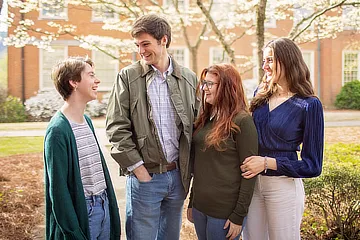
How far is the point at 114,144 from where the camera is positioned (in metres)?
2.74

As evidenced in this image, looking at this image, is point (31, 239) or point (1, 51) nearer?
point (31, 239)

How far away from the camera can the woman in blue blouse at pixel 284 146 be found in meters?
2.61

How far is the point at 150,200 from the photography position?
2.79 m

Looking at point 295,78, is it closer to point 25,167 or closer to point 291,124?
point 291,124

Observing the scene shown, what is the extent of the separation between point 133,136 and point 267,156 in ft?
2.82

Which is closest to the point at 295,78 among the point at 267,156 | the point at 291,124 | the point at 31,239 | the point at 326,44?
the point at 291,124

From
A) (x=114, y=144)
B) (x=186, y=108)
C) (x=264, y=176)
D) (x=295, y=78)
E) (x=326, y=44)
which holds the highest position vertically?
(x=326, y=44)

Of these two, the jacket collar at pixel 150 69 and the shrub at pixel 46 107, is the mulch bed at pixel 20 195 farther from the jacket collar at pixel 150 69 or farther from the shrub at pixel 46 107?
the shrub at pixel 46 107

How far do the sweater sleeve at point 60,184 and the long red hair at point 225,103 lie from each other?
0.86 meters

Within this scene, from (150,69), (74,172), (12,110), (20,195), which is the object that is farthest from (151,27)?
(12,110)

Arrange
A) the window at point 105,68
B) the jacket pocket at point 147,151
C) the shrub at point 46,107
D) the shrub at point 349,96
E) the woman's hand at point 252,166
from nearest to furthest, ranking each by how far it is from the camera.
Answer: the woman's hand at point 252,166
the jacket pocket at point 147,151
the shrub at point 46,107
the window at point 105,68
the shrub at point 349,96

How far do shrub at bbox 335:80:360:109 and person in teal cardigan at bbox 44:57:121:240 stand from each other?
2150 centimetres

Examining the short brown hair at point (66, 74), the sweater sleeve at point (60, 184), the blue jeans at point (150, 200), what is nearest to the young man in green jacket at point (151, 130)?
the blue jeans at point (150, 200)

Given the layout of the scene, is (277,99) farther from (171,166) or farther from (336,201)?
(336,201)
